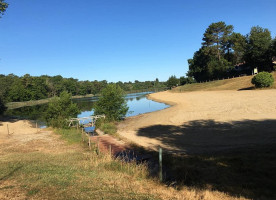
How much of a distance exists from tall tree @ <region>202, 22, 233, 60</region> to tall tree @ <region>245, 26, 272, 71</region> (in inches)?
769

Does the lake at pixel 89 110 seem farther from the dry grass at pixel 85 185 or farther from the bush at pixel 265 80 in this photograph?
the dry grass at pixel 85 185

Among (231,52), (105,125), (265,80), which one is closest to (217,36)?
(231,52)

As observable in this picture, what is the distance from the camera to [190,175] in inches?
316

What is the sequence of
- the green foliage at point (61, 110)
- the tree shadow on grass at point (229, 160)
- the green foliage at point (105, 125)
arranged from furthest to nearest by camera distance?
the green foliage at point (61, 110) → the green foliage at point (105, 125) → the tree shadow on grass at point (229, 160)

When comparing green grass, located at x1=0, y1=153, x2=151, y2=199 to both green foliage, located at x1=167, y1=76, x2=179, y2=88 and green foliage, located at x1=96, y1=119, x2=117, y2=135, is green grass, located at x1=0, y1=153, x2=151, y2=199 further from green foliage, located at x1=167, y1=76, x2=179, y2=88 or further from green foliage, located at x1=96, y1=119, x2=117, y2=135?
green foliage, located at x1=167, y1=76, x2=179, y2=88

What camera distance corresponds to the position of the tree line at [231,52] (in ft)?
163

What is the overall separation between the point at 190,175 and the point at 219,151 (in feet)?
13.3

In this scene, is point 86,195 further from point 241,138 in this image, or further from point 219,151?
point 241,138

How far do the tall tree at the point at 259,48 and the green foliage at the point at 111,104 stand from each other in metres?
39.1

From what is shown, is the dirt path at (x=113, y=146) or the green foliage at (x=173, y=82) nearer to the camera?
the dirt path at (x=113, y=146)

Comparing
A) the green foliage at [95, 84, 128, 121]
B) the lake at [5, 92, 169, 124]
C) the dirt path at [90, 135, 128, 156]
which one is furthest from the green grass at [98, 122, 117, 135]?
the lake at [5, 92, 169, 124]

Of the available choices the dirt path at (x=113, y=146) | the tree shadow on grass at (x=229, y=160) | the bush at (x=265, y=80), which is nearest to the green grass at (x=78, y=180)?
the tree shadow on grass at (x=229, y=160)

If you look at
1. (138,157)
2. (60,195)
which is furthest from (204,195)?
(138,157)

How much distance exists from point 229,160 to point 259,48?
5003 centimetres
